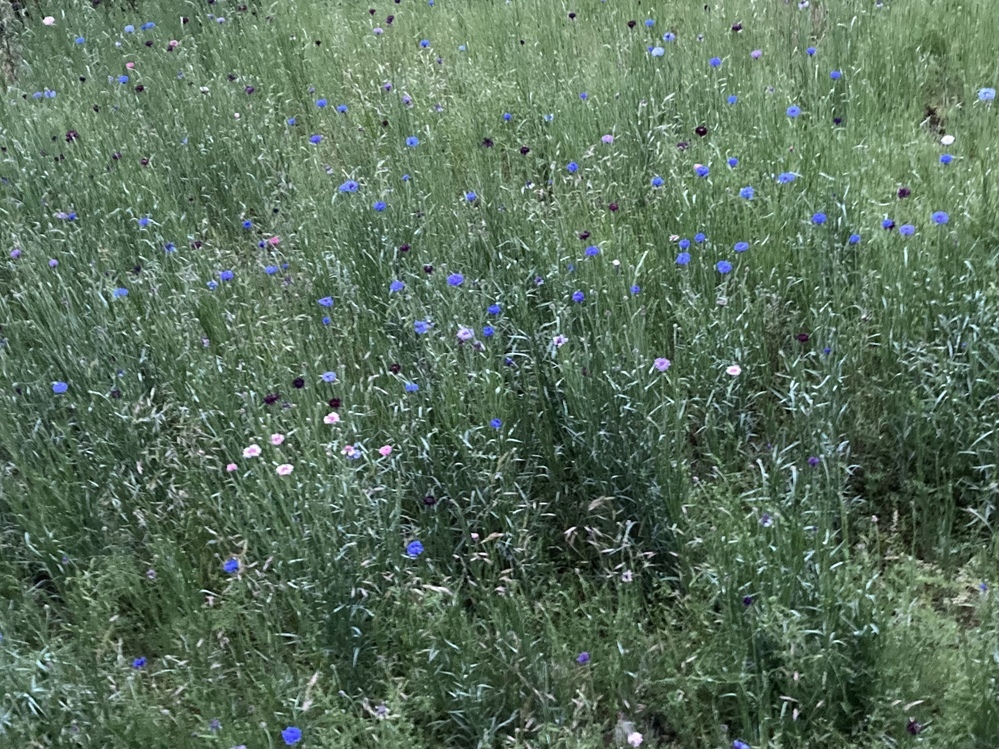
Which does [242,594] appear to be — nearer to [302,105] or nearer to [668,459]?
[668,459]

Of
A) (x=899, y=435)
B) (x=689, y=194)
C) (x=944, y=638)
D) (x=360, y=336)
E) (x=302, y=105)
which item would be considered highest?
(x=302, y=105)

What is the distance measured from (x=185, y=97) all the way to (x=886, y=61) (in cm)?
384

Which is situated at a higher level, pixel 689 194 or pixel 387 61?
pixel 387 61

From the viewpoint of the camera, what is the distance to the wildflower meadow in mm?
2193

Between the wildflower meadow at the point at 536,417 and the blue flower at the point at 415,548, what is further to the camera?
the blue flower at the point at 415,548

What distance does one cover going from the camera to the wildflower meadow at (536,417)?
2.19 meters

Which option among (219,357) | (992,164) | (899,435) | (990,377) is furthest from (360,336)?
(992,164)

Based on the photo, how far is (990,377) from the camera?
262cm

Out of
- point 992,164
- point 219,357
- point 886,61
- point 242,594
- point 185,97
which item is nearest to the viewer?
point 242,594

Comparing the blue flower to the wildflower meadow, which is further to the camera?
the blue flower

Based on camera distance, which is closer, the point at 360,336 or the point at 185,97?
the point at 360,336

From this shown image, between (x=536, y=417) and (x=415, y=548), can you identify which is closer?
(x=415, y=548)

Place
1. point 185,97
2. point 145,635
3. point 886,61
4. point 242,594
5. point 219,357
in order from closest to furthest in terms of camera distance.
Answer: point 242,594 < point 145,635 < point 219,357 < point 886,61 < point 185,97

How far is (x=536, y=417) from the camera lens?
9.09ft
